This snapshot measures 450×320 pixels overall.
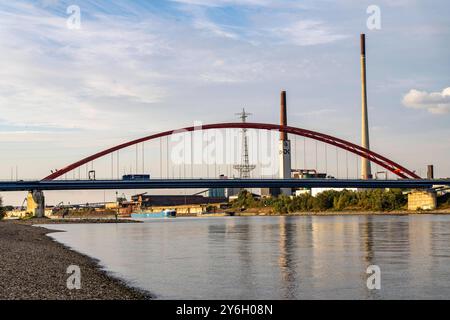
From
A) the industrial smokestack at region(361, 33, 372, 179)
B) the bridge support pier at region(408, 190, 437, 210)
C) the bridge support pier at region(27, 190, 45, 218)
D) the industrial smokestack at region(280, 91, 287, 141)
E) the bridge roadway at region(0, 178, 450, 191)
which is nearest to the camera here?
the bridge roadway at region(0, 178, 450, 191)

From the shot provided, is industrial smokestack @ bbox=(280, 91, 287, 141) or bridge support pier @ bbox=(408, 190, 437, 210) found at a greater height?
industrial smokestack @ bbox=(280, 91, 287, 141)

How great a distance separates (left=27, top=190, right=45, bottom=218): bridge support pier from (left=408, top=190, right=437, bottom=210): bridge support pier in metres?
75.0

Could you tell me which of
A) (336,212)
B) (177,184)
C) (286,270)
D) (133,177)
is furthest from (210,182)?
(286,270)

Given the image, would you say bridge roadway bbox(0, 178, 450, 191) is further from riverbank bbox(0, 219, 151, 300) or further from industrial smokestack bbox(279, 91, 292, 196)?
riverbank bbox(0, 219, 151, 300)

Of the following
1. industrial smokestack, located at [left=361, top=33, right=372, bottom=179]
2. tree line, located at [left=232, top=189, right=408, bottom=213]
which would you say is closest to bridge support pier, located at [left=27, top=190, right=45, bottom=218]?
tree line, located at [left=232, top=189, right=408, bottom=213]

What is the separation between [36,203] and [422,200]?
251 feet

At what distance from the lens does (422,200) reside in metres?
128

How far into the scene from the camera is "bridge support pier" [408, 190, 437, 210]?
12581 centimetres

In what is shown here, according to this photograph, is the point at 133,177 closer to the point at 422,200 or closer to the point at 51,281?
the point at 422,200

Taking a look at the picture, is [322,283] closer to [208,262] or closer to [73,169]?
[208,262]

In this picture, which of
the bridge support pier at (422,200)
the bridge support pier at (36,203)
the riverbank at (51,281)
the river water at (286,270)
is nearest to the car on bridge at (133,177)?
the bridge support pier at (36,203)
